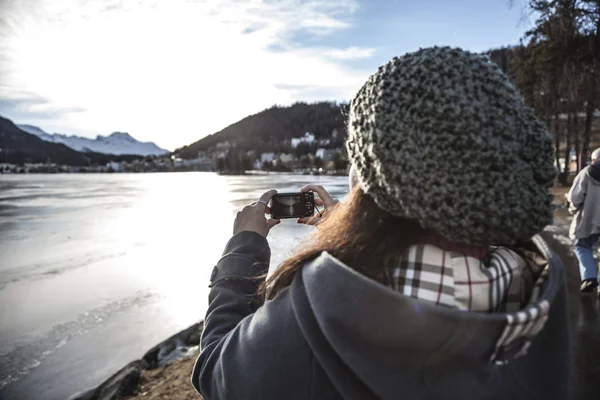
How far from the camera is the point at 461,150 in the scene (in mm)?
713

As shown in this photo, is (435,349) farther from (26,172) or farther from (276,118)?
(276,118)

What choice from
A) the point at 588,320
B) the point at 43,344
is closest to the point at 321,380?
the point at 588,320

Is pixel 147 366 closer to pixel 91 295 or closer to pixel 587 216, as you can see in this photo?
pixel 91 295

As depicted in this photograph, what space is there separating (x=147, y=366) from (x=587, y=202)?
217 inches

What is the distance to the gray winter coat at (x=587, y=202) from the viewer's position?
4734mm

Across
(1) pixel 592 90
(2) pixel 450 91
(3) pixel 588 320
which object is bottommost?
(3) pixel 588 320

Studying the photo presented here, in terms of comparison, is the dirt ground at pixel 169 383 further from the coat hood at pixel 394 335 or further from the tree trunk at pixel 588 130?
the tree trunk at pixel 588 130

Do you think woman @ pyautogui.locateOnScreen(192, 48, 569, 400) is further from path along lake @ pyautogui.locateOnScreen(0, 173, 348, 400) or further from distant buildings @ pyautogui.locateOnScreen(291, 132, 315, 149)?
distant buildings @ pyautogui.locateOnScreen(291, 132, 315, 149)

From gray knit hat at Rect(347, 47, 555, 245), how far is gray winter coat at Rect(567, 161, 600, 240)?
4.94m

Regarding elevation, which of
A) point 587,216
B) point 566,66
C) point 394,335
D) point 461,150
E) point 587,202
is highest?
point 566,66

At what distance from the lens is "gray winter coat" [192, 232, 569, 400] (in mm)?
683

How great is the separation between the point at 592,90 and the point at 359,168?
60.5ft

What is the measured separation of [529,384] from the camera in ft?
2.75

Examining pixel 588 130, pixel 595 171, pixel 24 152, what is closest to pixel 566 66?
pixel 588 130
